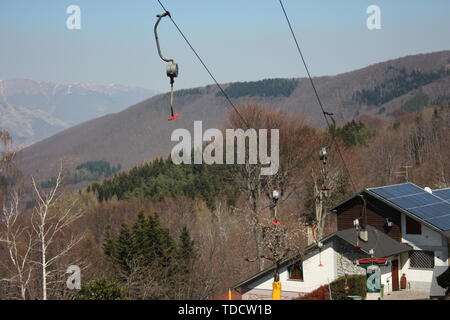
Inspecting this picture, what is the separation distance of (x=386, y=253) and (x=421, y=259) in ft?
8.38

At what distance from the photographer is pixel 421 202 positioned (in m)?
33.3

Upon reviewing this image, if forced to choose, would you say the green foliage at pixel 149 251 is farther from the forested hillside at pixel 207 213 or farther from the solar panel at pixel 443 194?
the solar panel at pixel 443 194

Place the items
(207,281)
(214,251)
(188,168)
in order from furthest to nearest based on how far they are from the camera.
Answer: (188,168)
(214,251)
(207,281)

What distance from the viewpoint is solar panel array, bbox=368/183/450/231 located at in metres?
30.7

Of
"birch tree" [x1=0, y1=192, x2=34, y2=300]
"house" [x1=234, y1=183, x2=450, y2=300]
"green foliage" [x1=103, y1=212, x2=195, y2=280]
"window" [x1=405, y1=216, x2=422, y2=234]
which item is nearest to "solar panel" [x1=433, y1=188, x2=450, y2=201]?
"house" [x1=234, y1=183, x2=450, y2=300]

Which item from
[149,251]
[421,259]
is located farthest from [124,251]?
[421,259]

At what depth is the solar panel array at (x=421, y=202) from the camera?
3071 cm

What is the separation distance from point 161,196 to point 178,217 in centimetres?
1120

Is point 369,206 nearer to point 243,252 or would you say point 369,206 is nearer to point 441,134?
point 243,252

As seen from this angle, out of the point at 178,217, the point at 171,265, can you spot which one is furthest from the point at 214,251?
the point at 178,217

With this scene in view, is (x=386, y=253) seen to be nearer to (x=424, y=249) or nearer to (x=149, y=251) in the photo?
(x=424, y=249)

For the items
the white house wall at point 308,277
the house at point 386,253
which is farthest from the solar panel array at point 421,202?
the white house wall at point 308,277

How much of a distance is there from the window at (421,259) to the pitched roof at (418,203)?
5.13 ft
